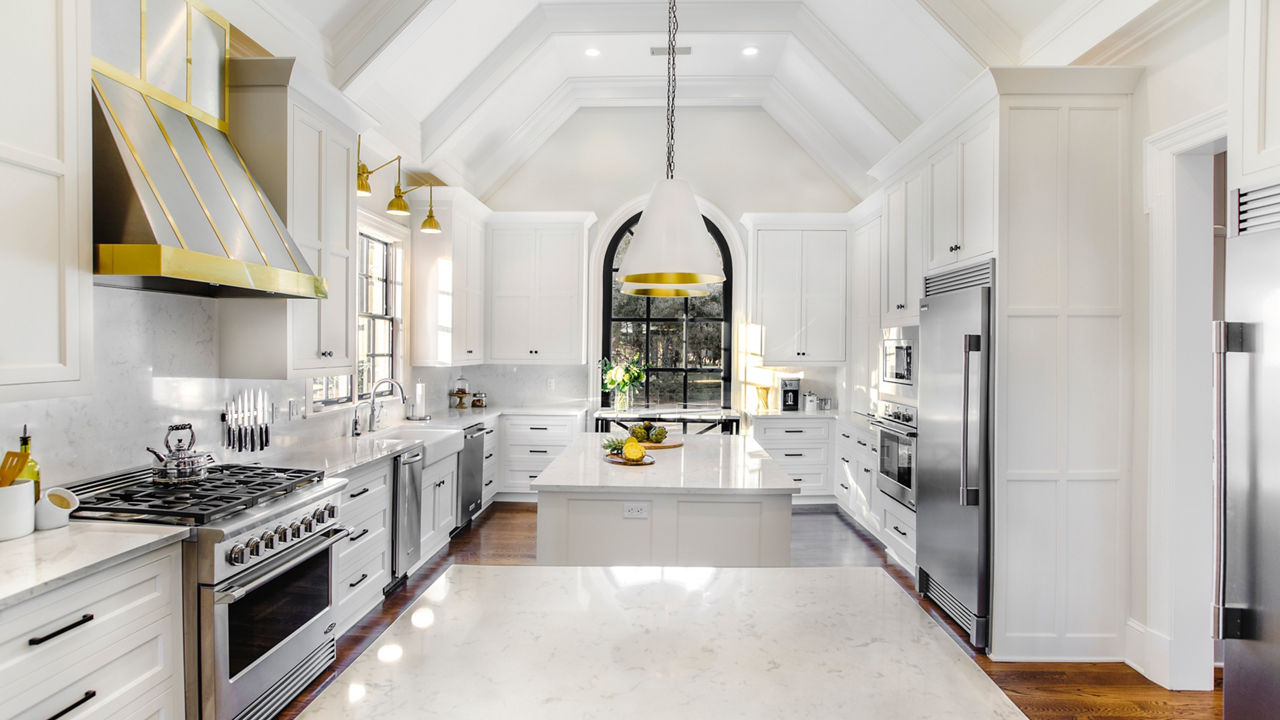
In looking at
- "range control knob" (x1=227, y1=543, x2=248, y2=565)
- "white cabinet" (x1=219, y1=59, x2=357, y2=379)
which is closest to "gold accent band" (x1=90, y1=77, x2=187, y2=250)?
"white cabinet" (x1=219, y1=59, x2=357, y2=379)

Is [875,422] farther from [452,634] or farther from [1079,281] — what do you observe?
[452,634]

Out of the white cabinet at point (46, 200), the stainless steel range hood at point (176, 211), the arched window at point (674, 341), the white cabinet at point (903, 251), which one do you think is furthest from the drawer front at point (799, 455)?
the white cabinet at point (46, 200)

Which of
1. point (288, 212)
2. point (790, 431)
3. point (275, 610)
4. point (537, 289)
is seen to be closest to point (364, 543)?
point (275, 610)

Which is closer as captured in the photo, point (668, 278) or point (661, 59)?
point (668, 278)

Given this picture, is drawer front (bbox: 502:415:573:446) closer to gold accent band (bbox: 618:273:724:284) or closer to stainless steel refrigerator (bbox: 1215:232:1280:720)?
gold accent band (bbox: 618:273:724:284)

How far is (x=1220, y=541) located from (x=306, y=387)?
4.06 metres

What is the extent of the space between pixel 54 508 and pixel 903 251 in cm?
448

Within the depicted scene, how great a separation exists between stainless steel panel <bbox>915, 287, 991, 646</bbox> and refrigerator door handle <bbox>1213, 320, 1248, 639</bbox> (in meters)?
1.18

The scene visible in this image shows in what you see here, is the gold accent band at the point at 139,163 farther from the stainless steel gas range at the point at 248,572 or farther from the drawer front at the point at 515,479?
the drawer front at the point at 515,479

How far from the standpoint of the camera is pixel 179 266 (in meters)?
1.94

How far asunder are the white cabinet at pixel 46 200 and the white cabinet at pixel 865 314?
474 centimetres

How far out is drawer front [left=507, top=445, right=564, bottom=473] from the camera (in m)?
5.65

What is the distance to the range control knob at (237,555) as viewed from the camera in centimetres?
201

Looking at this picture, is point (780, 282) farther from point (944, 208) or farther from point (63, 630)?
point (63, 630)
